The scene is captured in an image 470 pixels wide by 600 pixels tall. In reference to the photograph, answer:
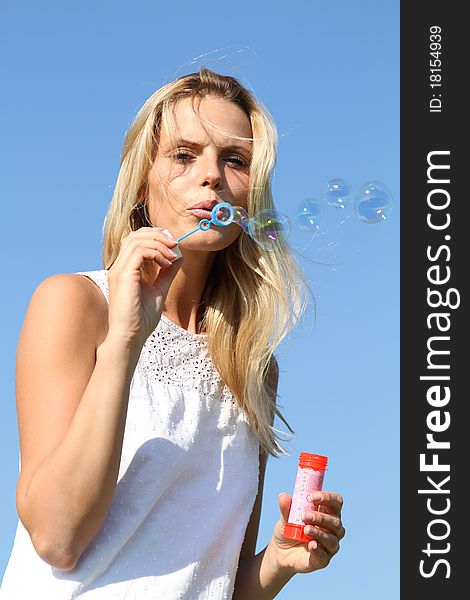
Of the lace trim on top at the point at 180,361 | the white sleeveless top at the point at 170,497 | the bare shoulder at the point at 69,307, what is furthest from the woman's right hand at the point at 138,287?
the lace trim on top at the point at 180,361

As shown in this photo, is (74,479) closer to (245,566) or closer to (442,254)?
(245,566)

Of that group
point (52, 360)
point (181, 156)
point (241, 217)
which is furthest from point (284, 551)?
point (181, 156)

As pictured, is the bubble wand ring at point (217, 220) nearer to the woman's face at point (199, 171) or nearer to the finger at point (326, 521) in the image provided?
the woman's face at point (199, 171)

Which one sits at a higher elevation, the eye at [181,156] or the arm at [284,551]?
the eye at [181,156]

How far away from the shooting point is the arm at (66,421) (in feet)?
9.97

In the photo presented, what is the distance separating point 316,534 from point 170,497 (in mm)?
504

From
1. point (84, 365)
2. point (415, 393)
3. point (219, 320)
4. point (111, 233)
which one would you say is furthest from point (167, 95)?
point (415, 393)

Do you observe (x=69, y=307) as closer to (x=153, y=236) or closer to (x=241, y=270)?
(x=153, y=236)

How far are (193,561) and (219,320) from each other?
1.00 m

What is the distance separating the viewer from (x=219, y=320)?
4070 millimetres

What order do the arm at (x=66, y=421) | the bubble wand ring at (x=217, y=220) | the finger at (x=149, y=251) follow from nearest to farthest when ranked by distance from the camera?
the arm at (x=66, y=421) < the finger at (x=149, y=251) < the bubble wand ring at (x=217, y=220)

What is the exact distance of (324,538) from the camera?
3416 millimetres

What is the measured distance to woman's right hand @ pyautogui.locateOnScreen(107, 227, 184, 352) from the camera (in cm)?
322

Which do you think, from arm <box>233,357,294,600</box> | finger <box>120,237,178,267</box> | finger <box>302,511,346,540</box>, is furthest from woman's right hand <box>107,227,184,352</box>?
arm <box>233,357,294,600</box>
